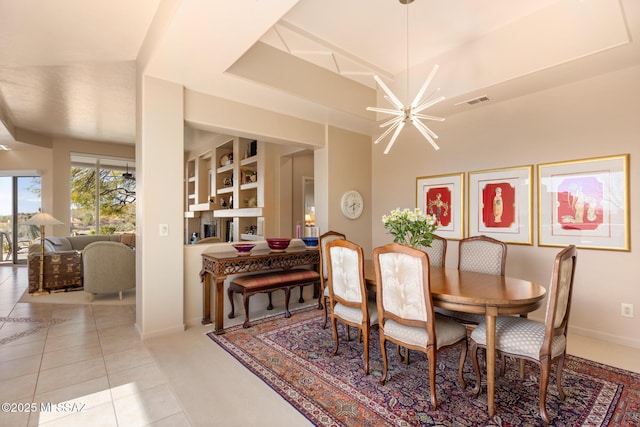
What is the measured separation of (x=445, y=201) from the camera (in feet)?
13.7

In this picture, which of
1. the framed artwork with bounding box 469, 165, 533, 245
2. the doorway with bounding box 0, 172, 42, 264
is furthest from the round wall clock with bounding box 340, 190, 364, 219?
the doorway with bounding box 0, 172, 42, 264

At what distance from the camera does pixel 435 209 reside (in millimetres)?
4281

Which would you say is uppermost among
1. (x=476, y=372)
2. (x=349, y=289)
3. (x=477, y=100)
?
(x=477, y=100)

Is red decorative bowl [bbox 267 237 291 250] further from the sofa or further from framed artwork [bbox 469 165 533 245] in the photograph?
framed artwork [bbox 469 165 533 245]

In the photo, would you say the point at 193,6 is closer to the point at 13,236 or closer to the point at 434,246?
the point at 434,246

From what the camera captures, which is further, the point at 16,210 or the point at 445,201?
the point at 16,210

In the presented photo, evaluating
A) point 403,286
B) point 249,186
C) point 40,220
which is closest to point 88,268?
point 40,220

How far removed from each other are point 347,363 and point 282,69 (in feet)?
10.1

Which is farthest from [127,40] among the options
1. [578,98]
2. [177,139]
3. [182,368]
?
[578,98]

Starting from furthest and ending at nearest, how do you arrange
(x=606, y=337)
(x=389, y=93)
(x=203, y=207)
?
(x=203, y=207) < (x=606, y=337) < (x=389, y=93)

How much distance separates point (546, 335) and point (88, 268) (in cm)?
522

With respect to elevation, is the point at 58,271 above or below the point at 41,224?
below

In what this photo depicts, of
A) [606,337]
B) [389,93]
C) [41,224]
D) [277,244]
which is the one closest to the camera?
[389,93]

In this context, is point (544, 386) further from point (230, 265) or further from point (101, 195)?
point (101, 195)
